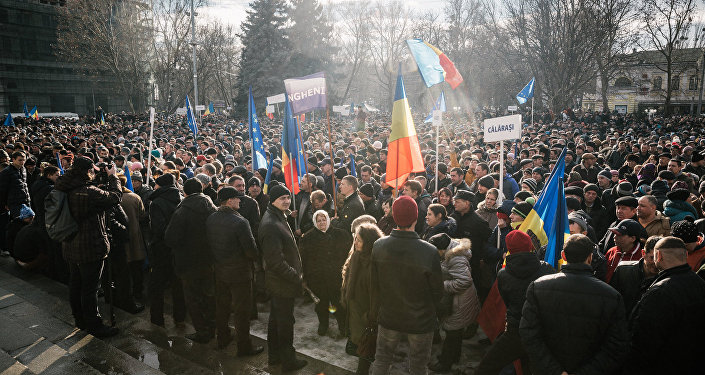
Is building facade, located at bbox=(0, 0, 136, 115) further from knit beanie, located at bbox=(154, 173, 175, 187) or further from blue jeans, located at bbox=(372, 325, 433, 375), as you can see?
blue jeans, located at bbox=(372, 325, 433, 375)

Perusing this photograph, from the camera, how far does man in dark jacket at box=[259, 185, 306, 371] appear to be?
448cm

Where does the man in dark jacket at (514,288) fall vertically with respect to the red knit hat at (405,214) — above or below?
below

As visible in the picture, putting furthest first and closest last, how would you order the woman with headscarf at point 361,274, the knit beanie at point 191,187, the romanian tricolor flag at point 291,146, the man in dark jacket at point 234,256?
the romanian tricolor flag at point 291,146 → the knit beanie at point 191,187 → the man in dark jacket at point 234,256 → the woman with headscarf at point 361,274

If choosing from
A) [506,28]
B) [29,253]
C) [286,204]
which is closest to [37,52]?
[506,28]

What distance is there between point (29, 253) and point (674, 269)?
27.4 ft

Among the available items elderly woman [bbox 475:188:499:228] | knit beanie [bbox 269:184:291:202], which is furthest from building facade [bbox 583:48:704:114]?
knit beanie [bbox 269:184:291:202]

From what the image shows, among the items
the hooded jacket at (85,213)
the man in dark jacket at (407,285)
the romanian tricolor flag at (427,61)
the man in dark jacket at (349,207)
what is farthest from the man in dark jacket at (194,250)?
the romanian tricolor flag at (427,61)

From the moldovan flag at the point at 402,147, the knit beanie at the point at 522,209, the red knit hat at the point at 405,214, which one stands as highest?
the moldovan flag at the point at 402,147

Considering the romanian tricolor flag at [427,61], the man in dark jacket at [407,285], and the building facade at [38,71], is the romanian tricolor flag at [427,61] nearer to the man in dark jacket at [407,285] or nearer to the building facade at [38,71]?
the man in dark jacket at [407,285]

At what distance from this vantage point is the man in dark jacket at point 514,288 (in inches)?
143

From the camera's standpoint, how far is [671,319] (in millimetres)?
3053

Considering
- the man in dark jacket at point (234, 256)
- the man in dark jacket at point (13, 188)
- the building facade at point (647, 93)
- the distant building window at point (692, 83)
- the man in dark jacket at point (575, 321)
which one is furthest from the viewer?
the building facade at point (647, 93)

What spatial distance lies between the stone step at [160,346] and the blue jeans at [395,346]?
0.86 m

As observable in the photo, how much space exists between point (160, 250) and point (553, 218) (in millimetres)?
4586
